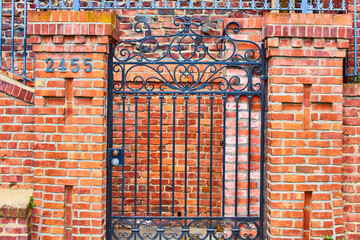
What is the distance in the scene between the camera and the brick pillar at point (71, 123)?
129 inches

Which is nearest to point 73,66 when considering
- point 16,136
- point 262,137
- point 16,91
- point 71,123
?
point 71,123

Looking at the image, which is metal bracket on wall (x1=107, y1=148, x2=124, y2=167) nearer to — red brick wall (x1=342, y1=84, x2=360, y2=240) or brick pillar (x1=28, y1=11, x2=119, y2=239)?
brick pillar (x1=28, y1=11, x2=119, y2=239)

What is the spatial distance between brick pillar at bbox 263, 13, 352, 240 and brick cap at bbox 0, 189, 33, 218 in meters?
2.26

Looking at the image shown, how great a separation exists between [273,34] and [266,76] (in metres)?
0.40

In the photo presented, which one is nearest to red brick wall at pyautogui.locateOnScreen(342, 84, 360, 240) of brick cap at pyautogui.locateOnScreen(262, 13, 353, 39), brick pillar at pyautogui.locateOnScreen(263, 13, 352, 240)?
brick pillar at pyautogui.locateOnScreen(263, 13, 352, 240)

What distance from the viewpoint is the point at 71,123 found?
3.33m

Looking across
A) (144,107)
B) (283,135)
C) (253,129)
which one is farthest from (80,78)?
(283,135)

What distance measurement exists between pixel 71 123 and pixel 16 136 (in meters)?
0.61

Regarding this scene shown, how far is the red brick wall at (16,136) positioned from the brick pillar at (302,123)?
2.32 meters

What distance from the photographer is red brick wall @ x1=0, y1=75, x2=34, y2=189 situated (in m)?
3.45

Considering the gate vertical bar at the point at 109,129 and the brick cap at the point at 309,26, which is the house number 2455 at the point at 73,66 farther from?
the brick cap at the point at 309,26

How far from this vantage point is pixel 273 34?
3285mm

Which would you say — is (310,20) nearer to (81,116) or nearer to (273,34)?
(273,34)

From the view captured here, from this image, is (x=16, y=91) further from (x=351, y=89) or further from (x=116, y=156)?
(x=351, y=89)
